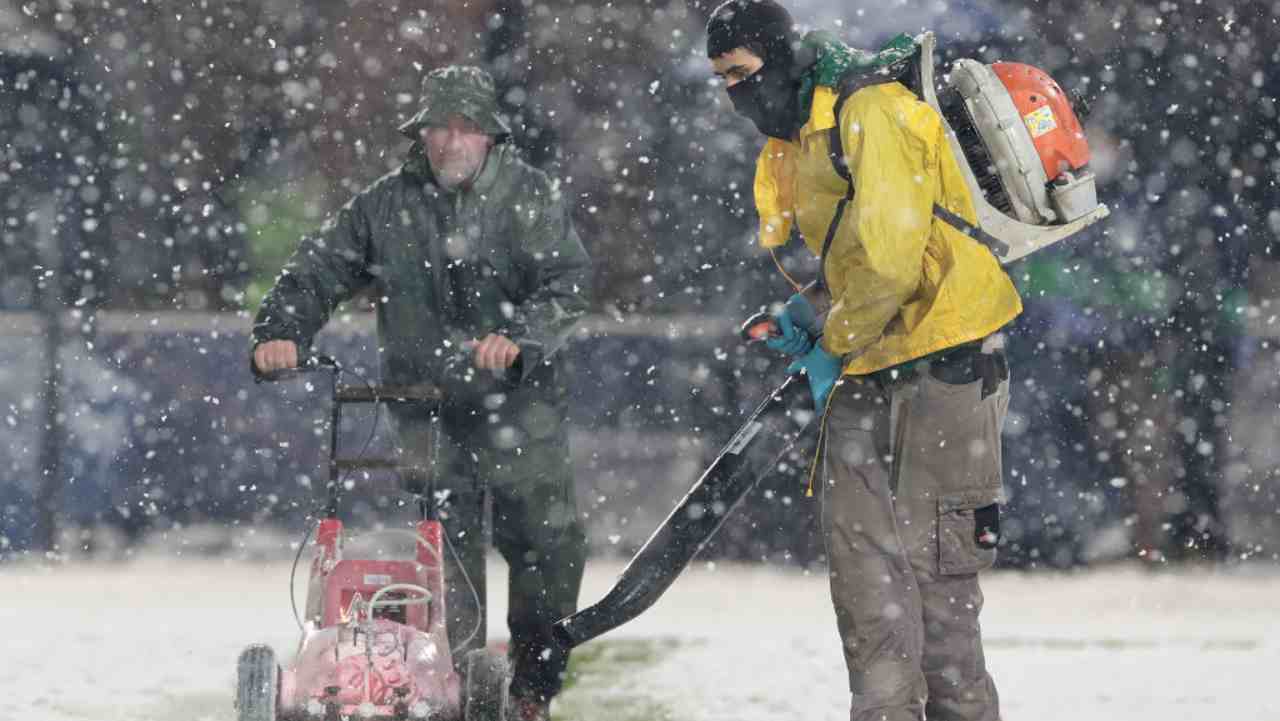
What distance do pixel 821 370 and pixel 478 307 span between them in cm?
150

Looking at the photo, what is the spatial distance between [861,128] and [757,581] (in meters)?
4.82

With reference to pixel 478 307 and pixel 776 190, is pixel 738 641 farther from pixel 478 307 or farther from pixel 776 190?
pixel 776 190

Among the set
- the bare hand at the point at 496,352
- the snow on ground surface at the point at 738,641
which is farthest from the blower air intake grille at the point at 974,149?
the snow on ground surface at the point at 738,641

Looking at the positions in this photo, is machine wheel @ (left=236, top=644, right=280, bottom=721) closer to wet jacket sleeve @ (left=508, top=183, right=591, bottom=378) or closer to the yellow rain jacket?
wet jacket sleeve @ (left=508, top=183, right=591, bottom=378)

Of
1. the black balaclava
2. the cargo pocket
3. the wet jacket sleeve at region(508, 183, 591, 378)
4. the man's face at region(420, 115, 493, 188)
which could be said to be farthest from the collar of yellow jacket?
the man's face at region(420, 115, 493, 188)

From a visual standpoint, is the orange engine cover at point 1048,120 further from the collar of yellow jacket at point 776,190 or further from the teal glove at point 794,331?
the teal glove at point 794,331

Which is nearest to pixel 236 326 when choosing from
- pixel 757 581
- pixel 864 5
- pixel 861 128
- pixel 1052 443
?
pixel 757 581

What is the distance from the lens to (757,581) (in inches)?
353

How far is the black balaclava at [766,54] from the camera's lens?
4719 mm

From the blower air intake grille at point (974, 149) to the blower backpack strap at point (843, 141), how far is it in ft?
0.25

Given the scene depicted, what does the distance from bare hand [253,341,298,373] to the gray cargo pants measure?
1.55 meters

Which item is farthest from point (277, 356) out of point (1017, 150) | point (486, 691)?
point (1017, 150)

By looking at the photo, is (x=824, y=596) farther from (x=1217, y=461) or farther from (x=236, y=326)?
(x=236, y=326)

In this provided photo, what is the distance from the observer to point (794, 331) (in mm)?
4918
